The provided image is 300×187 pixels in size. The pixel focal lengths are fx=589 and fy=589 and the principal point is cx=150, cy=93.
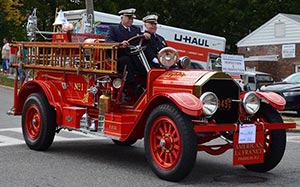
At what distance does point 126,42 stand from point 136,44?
355 mm

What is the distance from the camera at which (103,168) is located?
27.8 feet

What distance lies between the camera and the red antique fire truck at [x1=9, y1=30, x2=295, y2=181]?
743 cm

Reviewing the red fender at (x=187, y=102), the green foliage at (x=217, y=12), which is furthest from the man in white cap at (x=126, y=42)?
the green foliage at (x=217, y=12)

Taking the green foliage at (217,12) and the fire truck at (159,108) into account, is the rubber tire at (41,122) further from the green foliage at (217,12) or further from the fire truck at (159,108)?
the green foliage at (217,12)

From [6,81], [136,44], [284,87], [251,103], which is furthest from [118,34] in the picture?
[6,81]

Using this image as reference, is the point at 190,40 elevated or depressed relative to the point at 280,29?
depressed

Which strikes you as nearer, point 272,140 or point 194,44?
point 272,140

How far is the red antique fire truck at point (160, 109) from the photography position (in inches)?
292

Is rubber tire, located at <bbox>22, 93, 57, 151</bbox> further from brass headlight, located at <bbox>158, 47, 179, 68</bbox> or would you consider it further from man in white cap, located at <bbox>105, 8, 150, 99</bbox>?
brass headlight, located at <bbox>158, 47, 179, 68</bbox>

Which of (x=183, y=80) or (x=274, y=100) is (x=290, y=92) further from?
(x=183, y=80)

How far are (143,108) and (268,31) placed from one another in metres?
33.0

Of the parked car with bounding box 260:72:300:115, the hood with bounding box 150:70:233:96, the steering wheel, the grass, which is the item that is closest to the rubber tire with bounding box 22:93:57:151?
the steering wheel

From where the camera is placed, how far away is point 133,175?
7.98 m

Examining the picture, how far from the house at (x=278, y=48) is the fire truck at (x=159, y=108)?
1163 inches
